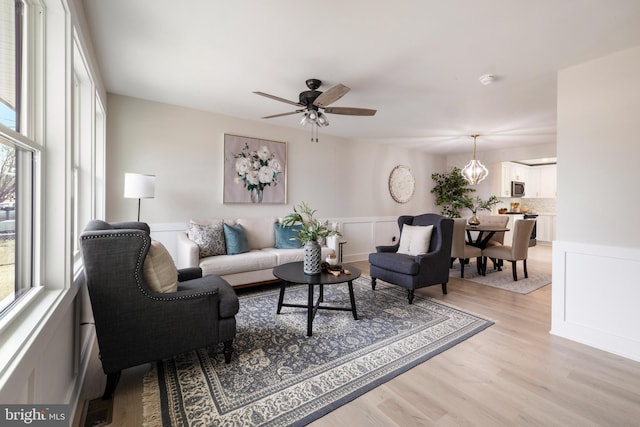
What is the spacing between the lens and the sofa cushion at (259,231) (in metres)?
4.12

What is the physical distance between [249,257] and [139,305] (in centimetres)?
186

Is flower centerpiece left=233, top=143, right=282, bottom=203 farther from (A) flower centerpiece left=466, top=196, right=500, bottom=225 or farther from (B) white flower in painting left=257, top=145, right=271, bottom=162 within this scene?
(A) flower centerpiece left=466, top=196, right=500, bottom=225

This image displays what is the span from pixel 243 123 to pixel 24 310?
3.64 m

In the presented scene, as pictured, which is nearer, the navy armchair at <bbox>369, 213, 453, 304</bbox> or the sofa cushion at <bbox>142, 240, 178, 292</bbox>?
the sofa cushion at <bbox>142, 240, 178, 292</bbox>

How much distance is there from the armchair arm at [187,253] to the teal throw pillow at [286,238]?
3.97 ft

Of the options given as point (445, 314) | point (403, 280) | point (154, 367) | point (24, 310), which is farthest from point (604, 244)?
point (24, 310)

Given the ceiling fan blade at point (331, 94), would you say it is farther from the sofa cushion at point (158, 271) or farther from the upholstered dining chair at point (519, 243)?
the upholstered dining chair at point (519, 243)

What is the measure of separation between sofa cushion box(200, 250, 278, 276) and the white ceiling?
Result: 1.94 metres

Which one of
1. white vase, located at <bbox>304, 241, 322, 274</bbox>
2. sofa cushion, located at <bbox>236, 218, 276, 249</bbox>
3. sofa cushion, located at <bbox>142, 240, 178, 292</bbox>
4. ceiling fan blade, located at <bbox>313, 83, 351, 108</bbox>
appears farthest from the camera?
sofa cushion, located at <bbox>236, 218, 276, 249</bbox>

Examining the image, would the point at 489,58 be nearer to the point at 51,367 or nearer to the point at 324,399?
the point at 324,399

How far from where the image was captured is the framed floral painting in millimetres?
4230

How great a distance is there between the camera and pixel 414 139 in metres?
5.64

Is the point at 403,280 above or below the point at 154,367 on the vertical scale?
above

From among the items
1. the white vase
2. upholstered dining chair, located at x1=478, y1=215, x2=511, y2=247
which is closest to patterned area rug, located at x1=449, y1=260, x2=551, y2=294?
upholstered dining chair, located at x1=478, y1=215, x2=511, y2=247
